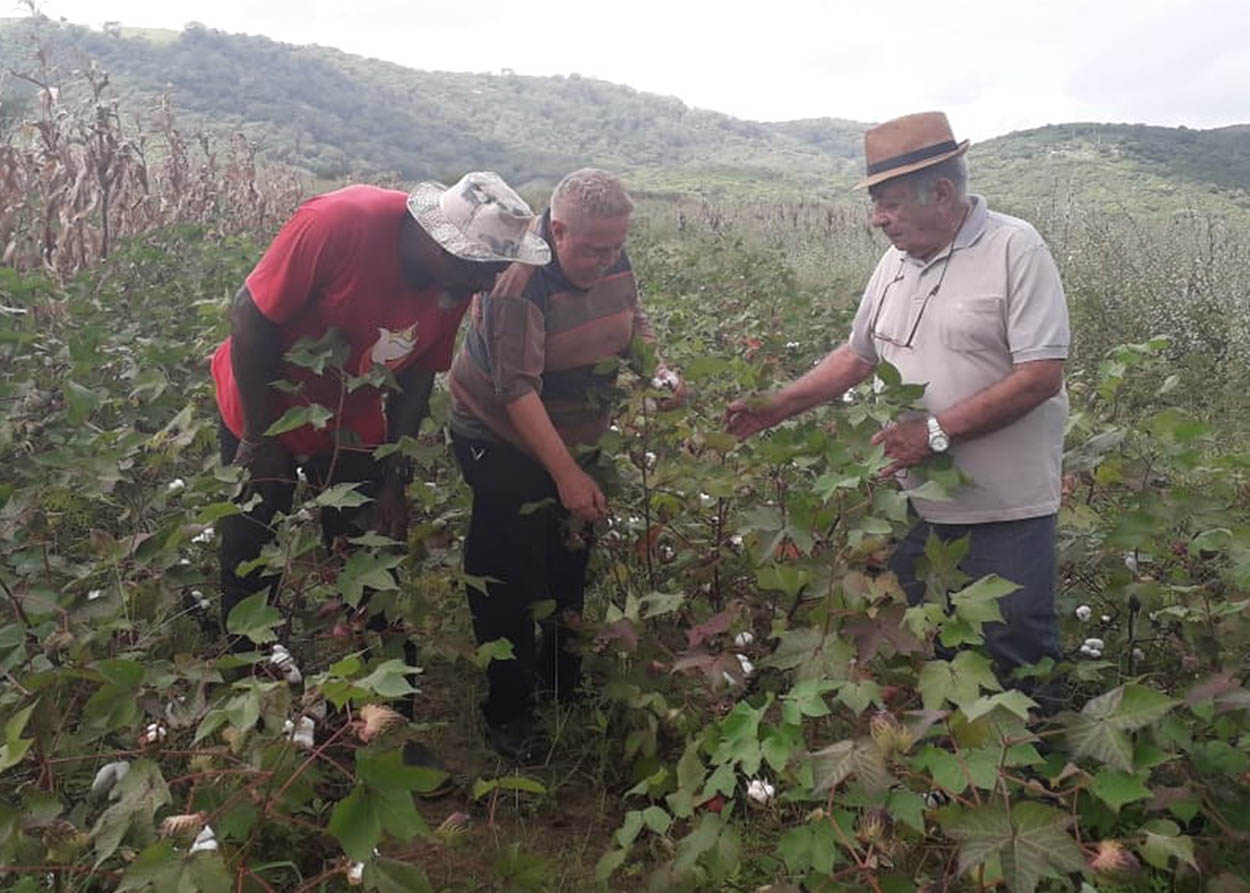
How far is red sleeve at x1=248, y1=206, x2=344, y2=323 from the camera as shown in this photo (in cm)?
247

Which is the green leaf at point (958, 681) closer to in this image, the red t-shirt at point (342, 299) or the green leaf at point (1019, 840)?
the green leaf at point (1019, 840)

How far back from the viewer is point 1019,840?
1.37 meters

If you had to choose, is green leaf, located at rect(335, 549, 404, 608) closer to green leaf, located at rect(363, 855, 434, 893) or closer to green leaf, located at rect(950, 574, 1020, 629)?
green leaf, located at rect(363, 855, 434, 893)

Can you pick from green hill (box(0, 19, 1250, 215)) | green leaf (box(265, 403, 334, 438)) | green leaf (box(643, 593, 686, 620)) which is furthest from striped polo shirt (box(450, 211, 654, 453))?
green hill (box(0, 19, 1250, 215))

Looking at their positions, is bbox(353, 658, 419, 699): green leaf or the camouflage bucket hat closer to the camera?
bbox(353, 658, 419, 699): green leaf

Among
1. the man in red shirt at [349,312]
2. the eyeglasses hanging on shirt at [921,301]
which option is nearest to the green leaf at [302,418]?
the man in red shirt at [349,312]

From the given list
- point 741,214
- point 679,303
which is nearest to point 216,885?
point 679,303

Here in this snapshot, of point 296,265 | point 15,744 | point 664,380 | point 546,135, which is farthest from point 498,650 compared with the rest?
point 546,135

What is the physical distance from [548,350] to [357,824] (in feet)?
5.62

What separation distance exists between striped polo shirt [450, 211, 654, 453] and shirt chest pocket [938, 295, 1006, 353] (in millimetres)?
845

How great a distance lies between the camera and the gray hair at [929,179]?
254 centimetres

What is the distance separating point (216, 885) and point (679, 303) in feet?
22.4

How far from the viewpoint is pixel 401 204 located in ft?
8.55

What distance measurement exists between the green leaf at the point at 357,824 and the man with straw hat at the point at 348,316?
1166 mm
